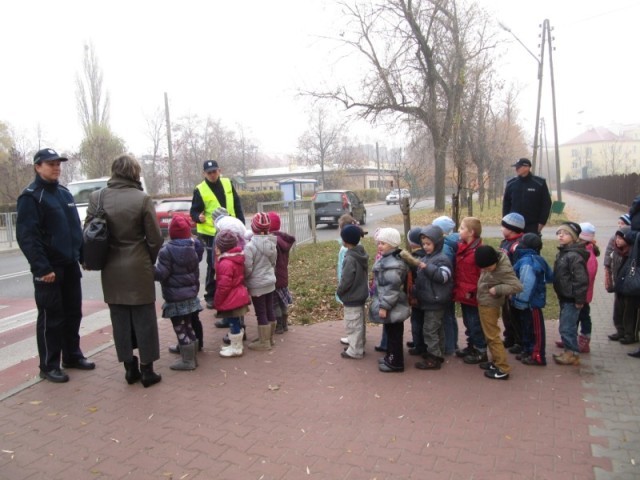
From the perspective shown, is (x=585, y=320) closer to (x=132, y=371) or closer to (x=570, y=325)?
(x=570, y=325)

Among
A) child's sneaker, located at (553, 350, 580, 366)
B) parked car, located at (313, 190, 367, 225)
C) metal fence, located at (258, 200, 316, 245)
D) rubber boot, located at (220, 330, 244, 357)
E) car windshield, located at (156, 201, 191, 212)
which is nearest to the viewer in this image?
child's sneaker, located at (553, 350, 580, 366)

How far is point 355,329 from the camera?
491 cm

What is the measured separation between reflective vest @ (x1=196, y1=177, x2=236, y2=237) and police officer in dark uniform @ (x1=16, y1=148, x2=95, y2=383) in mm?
1789

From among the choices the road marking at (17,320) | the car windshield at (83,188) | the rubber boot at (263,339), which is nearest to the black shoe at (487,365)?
the rubber boot at (263,339)

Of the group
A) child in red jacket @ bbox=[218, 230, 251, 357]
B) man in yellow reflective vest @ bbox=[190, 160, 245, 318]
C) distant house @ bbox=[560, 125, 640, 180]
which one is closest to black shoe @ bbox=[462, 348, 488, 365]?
child in red jacket @ bbox=[218, 230, 251, 357]

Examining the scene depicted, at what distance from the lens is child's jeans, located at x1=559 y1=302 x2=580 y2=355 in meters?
4.57

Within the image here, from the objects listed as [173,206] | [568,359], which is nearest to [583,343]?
[568,359]

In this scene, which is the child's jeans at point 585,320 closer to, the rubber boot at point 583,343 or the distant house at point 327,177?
the rubber boot at point 583,343

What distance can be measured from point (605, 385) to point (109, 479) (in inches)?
155

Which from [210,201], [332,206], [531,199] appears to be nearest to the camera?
[210,201]

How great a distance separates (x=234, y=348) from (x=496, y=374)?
8.37 ft

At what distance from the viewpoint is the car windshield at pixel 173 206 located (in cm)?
1648

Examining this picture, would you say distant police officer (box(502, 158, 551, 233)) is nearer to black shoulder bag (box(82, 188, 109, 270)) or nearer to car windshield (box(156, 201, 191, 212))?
black shoulder bag (box(82, 188, 109, 270))

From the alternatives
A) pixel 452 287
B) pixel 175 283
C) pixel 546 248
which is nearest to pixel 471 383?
pixel 452 287
